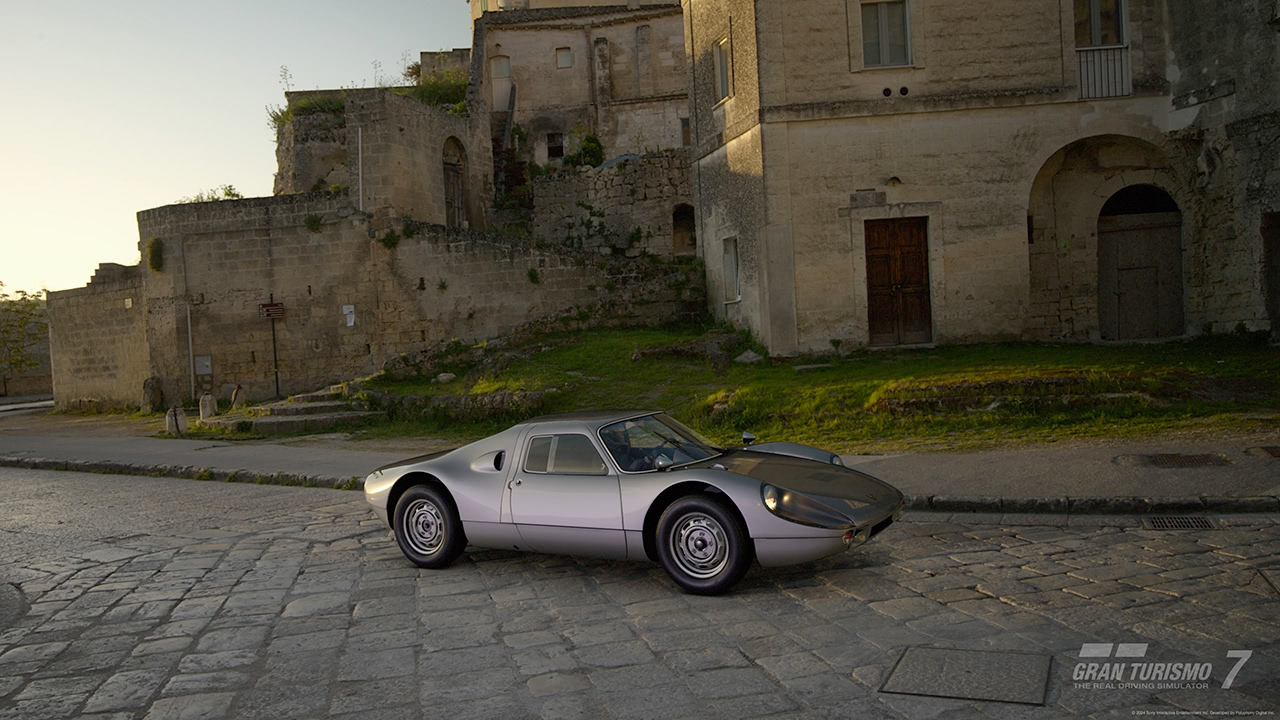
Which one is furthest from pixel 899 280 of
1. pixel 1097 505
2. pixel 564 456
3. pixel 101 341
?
pixel 101 341

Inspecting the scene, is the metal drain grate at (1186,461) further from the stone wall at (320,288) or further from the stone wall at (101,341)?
the stone wall at (101,341)

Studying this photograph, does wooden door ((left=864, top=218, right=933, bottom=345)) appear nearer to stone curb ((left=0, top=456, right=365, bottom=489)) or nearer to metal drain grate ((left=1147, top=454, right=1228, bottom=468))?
metal drain grate ((left=1147, top=454, right=1228, bottom=468))

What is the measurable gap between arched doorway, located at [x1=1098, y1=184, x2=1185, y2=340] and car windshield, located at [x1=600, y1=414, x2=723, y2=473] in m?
13.7

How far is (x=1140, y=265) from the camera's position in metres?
18.1

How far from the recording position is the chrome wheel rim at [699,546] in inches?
247

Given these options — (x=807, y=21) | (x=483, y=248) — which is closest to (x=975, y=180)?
(x=807, y=21)

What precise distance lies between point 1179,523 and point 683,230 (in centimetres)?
2062

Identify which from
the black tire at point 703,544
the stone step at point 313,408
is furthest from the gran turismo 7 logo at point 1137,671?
the stone step at point 313,408

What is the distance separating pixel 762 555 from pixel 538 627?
152 cm

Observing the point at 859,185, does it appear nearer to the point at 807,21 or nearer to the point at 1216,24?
the point at 807,21

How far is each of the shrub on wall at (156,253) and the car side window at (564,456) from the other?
21720mm

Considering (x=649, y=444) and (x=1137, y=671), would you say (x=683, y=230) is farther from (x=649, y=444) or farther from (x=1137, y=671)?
(x=1137, y=671)

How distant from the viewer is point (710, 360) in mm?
17578

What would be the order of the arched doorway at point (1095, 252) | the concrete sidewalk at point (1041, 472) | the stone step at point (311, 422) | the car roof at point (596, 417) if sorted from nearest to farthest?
the car roof at point (596, 417), the concrete sidewalk at point (1041, 472), the arched doorway at point (1095, 252), the stone step at point (311, 422)
